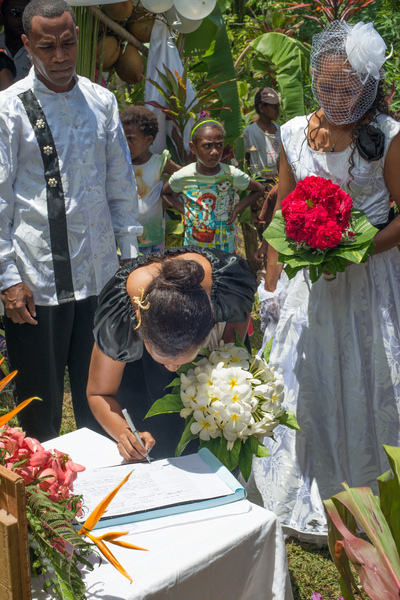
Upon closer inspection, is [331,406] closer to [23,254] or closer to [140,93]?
[23,254]

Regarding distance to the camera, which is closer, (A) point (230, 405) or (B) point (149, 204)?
(A) point (230, 405)

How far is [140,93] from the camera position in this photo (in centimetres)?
638

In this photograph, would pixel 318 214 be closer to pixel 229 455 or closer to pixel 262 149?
pixel 229 455

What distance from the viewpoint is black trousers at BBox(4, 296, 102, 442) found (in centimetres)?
289

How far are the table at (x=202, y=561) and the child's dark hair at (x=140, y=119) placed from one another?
368 cm

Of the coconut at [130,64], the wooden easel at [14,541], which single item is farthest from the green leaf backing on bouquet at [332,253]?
the coconut at [130,64]

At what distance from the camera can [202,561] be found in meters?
1.51

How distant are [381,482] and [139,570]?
0.64 meters

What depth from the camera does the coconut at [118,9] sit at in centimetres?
491

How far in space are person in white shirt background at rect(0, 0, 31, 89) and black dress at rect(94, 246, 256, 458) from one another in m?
2.42

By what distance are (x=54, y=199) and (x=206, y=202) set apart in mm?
2036

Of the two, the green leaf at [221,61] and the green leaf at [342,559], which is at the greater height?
the green leaf at [221,61]

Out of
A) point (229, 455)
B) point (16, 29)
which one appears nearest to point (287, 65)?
point (16, 29)

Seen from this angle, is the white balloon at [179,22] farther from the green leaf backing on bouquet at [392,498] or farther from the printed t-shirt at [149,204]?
the green leaf backing on bouquet at [392,498]
